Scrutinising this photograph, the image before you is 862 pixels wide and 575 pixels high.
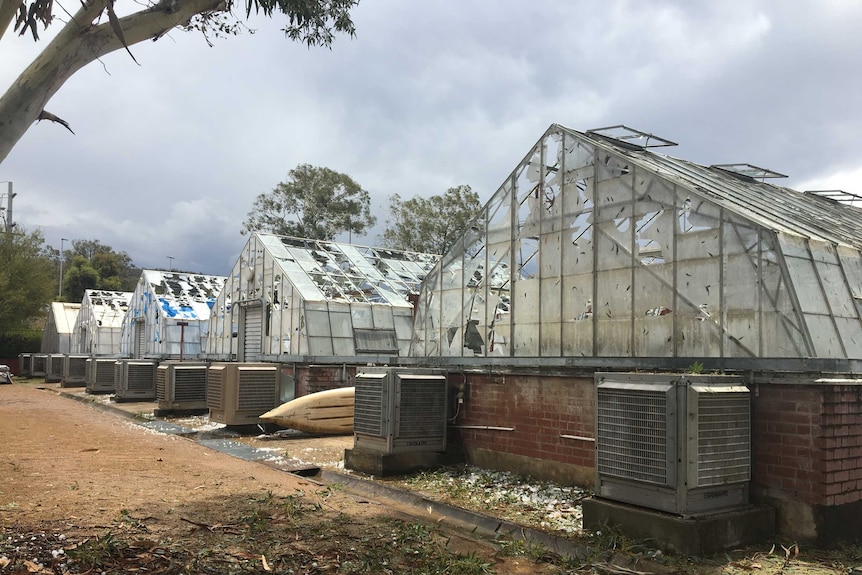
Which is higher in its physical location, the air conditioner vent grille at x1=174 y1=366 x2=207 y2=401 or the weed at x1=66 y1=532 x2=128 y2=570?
the air conditioner vent grille at x1=174 y1=366 x2=207 y2=401

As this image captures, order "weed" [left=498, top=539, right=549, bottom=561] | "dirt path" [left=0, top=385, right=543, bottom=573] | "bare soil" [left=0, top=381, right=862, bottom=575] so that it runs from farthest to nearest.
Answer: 1. "weed" [left=498, top=539, right=549, bottom=561]
2. "dirt path" [left=0, top=385, right=543, bottom=573]
3. "bare soil" [left=0, top=381, right=862, bottom=575]

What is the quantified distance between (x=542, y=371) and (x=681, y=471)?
126 inches

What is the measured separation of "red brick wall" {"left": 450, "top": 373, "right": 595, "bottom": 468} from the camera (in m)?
8.56

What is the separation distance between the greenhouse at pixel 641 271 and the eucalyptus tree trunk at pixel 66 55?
6.12 metres

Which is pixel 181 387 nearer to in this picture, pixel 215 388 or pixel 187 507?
pixel 215 388

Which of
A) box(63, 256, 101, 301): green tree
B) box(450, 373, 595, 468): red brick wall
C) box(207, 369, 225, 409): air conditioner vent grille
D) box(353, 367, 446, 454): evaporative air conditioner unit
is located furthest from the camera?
box(63, 256, 101, 301): green tree

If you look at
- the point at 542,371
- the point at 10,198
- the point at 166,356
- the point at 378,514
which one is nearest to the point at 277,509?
the point at 378,514

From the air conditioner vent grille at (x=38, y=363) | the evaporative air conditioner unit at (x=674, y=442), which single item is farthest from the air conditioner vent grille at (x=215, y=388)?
the air conditioner vent grille at (x=38, y=363)

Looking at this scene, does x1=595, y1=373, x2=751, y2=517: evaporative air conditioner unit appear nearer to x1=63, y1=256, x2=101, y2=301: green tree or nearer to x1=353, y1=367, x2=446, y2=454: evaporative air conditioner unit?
x1=353, y1=367, x2=446, y2=454: evaporative air conditioner unit

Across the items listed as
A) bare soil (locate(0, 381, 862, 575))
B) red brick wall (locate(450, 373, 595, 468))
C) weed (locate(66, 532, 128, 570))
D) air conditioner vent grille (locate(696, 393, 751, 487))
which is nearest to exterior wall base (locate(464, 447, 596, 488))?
red brick wall (locate(450, 373, 595, 468))

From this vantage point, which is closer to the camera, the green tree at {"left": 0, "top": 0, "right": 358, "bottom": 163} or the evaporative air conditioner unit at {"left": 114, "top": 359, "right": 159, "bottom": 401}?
the green tree at {"left": 0, "top": 0, "right": 358, "bottom": 163}

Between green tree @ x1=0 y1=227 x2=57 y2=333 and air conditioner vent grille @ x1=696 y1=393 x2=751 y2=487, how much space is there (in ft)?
148

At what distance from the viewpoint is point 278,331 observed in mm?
19500

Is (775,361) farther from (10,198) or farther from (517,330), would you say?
(10,198)
